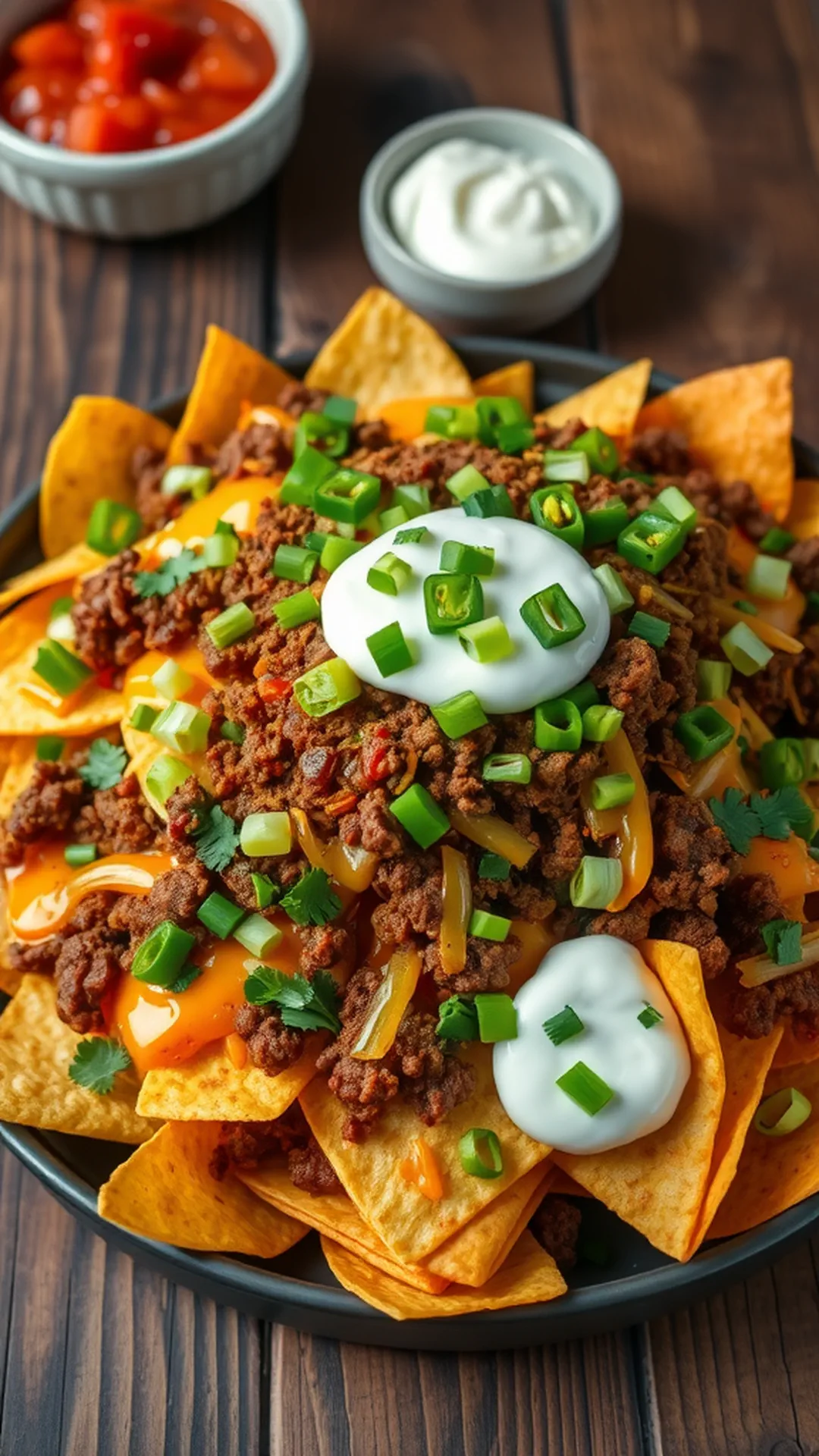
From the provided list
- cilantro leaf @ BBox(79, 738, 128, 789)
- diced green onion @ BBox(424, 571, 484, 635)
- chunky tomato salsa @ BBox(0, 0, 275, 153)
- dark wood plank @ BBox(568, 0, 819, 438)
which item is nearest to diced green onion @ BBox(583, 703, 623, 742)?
diced green onion @ BBox(424, 571, 484, 635)

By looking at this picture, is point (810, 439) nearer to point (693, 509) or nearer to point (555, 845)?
point (693, 509)

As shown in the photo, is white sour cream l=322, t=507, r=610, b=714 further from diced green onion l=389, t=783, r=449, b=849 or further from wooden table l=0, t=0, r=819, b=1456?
wooden table l=0, t=0, r=819, b=1456

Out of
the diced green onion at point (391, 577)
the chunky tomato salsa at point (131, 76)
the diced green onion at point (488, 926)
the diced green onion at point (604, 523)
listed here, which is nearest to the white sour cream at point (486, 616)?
the diced green onion at point (391, 577)

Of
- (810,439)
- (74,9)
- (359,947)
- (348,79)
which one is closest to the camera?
(359,947)

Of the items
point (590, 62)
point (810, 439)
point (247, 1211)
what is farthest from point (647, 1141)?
point (590, 62)

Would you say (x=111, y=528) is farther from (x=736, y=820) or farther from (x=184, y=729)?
(x=736, y=820)

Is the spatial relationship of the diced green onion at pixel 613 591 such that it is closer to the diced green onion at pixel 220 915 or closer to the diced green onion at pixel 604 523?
the diced green onion at pixel 604 523

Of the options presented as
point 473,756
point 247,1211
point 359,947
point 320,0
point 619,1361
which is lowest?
point 619,1361
